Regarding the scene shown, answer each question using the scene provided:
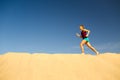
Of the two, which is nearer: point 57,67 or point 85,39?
point 57,67

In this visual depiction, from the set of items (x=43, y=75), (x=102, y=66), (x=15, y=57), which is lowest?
(x=43, y=75)

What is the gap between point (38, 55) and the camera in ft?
30.5

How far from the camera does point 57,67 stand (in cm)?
833

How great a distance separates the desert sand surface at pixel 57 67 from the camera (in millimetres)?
7695

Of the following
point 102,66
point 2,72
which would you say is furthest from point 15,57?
point 102,66

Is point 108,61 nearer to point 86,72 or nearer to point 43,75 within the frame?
point 86,72

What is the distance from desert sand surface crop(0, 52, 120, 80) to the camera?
7695mm

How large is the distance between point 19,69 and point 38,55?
1497mm

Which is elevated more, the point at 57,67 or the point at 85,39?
the point at 85,39

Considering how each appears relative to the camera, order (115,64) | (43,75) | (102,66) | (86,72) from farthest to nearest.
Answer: (115,64), (102,66), (86,72), (43,75)

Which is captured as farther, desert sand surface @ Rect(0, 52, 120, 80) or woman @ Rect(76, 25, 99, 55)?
woman @ Rect(76, 25, 99, 55)

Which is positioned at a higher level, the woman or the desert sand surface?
the woman

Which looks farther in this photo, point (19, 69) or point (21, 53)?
point (21, 53)

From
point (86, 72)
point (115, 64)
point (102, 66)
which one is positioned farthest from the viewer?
point (115, 64)
